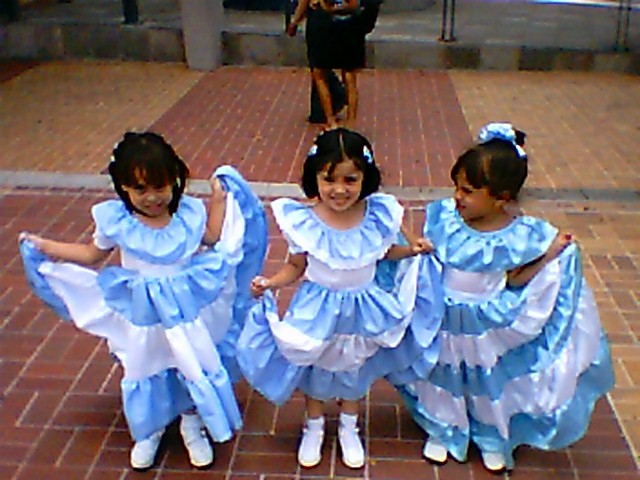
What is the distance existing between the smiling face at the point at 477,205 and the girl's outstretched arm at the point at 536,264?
0.17 m

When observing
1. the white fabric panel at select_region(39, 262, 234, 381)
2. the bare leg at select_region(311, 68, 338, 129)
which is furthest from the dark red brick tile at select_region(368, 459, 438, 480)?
the bare leg at select_region(311, 68, 338, 129)

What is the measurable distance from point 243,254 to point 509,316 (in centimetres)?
95

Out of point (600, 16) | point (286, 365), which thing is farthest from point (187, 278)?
point (600, 16)

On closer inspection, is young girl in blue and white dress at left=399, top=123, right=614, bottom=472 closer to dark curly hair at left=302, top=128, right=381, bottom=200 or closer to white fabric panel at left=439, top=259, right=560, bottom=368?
white fabric panel at left=439, top=259, right=560, bottom=368

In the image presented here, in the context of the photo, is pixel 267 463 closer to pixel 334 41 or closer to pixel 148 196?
pixel 148 196

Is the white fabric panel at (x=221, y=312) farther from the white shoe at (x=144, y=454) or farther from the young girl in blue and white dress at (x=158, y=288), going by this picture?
the white shoe at (x=144, y=454)

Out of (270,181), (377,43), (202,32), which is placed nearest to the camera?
(270,181)

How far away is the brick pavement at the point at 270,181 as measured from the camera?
3.17 metres

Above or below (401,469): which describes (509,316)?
above

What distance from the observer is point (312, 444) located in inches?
123

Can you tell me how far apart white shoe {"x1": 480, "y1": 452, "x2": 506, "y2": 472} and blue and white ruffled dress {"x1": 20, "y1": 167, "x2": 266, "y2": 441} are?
875 millimetres

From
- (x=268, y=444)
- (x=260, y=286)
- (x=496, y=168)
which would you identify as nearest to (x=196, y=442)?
(x=268, y=444)

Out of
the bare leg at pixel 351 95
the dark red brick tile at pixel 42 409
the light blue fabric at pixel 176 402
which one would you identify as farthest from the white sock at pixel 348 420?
the bare leg at pixel 351 95

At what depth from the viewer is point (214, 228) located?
3.08m
